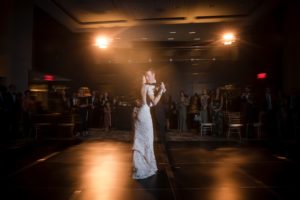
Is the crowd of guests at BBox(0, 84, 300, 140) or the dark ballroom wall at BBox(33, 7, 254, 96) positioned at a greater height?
the dark ballroom wall at BBox(33, 7, 254, 96)

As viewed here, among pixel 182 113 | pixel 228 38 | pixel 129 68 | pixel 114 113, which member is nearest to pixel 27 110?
pixel 114 113

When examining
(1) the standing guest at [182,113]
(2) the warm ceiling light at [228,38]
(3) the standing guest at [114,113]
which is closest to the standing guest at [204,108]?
(1) the standing guest at [182,113]

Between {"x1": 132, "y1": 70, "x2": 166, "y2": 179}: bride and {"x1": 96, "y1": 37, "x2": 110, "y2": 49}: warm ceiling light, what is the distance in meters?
13.2

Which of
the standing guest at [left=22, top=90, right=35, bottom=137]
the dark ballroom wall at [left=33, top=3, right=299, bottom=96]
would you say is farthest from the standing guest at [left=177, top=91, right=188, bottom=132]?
the standing guest at [left=22, top=90, right=35, bottom=137]

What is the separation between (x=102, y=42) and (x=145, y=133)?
13.5 m

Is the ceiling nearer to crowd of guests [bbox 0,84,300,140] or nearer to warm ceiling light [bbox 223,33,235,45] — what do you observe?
warm ceiling light [bbox 223,33,235,45]

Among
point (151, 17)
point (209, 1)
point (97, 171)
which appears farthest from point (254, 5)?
point (97, 171)

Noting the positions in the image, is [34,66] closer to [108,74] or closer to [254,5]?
[108,74]

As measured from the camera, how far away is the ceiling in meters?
13.9

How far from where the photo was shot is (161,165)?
294 inches

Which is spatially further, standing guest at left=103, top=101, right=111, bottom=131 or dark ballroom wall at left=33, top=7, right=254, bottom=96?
dark ballroom wall at left=33, top=7, right=254, bottom=96

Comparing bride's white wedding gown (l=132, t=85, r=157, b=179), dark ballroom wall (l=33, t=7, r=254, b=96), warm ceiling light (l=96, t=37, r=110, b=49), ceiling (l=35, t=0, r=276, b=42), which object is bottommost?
bride's white wedding gown (l=132, t=85, r=157, b=179)

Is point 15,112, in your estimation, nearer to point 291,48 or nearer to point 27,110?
point 27,110

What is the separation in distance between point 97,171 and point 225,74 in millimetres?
13886
